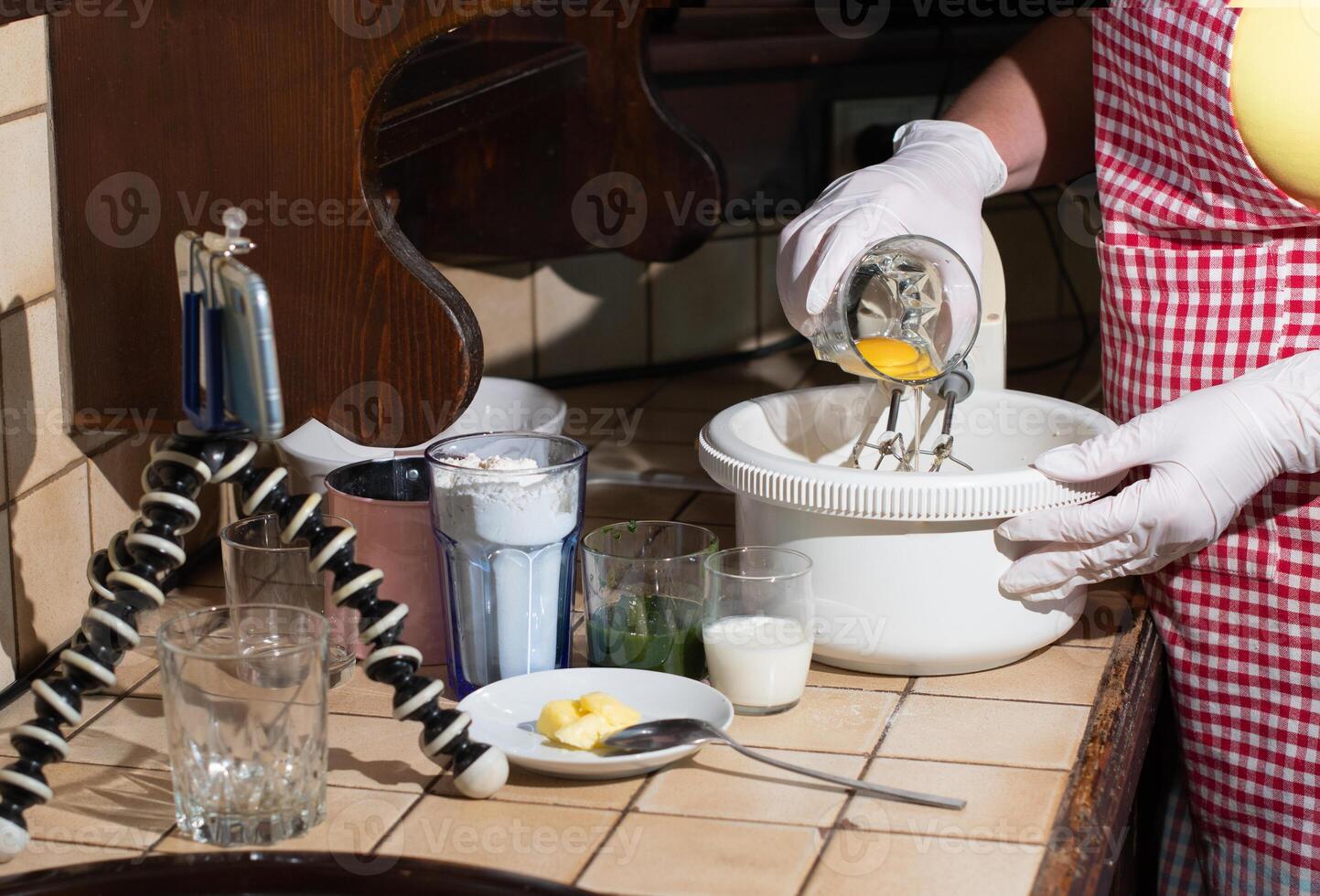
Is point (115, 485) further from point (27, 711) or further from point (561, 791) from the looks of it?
point (561, 791)

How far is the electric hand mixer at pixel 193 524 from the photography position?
60 centimetres

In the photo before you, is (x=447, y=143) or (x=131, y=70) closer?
(x=131, y=70)

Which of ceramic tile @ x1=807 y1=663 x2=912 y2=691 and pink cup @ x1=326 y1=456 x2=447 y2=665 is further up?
pink cup @ x1=326 y1=456 x2=447 y2=665

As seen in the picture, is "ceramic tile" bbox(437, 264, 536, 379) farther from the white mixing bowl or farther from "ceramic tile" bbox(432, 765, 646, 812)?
"ceramic tile" bbox(432, 765, 646, 812)

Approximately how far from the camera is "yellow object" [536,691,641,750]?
28.2 inches

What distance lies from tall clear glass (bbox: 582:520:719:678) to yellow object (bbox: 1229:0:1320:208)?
1.39 ft

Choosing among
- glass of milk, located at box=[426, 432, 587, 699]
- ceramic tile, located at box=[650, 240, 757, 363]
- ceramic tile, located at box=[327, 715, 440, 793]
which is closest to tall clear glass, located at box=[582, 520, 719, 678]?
glass of milk, located at box=[426, 432, 587, 699]

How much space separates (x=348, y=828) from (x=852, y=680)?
0.32 m

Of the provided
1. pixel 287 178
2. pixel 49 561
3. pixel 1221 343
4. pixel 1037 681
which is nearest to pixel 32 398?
pixel 49 561

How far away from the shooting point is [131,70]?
0.82 m

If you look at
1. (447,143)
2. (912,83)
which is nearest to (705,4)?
(912,83)

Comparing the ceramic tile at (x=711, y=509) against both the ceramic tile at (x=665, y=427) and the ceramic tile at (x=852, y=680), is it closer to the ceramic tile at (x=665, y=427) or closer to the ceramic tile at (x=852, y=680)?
the ceramic tile at (x=665, y=427)

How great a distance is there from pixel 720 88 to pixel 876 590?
89cm

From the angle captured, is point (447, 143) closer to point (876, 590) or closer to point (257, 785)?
point (876, 590)
